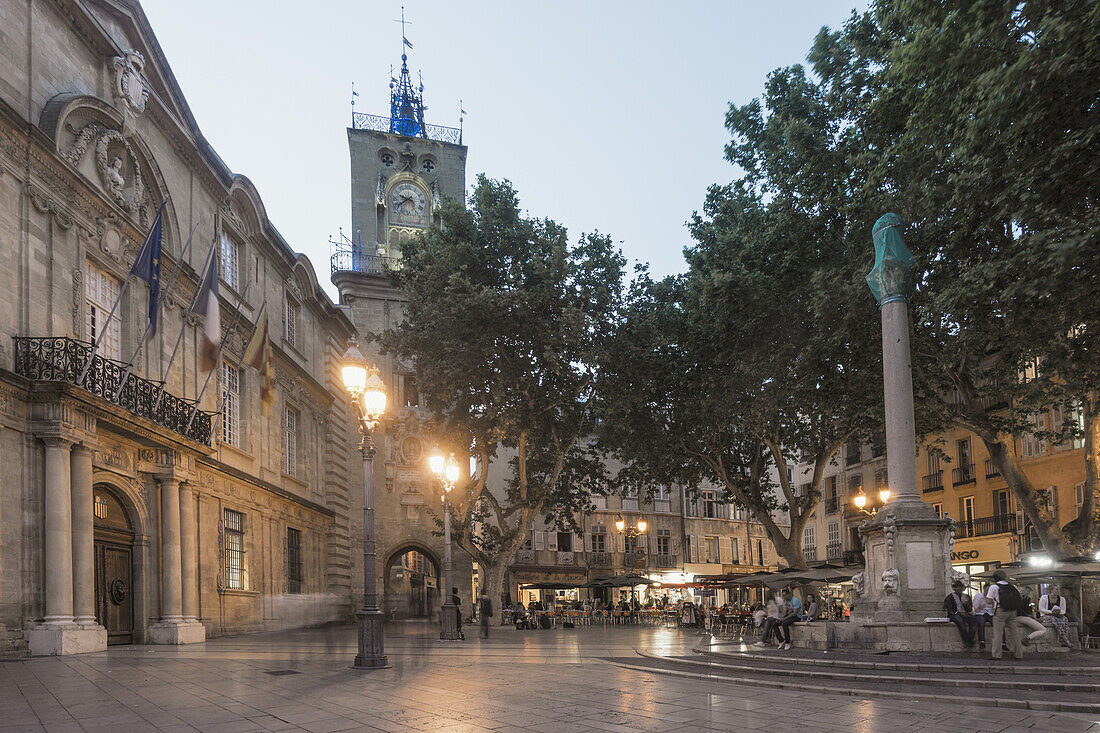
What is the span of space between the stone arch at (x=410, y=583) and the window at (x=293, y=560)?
27.2 feet

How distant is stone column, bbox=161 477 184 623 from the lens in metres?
22.1

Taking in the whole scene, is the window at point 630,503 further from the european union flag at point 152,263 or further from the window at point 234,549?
the european union flag at point 152,263

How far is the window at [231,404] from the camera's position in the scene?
89.6ft

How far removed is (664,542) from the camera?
58094 millimetres

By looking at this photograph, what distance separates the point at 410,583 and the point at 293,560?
1225 inches

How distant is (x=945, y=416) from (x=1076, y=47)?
43.7ft

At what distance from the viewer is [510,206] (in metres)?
31.5

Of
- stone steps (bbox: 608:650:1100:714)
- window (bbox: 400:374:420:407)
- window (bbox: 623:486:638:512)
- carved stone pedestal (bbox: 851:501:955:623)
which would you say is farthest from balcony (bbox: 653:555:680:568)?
stone steps (bbox: 608:650:1100:714)

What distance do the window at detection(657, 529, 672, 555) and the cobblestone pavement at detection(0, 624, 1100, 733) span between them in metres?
42.1

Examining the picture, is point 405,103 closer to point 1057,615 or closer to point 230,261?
point 230,261

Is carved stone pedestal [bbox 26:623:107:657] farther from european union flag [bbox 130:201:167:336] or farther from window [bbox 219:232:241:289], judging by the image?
window [bbox 219:232:241:289]

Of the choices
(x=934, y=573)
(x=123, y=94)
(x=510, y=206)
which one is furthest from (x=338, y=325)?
(x=934, y=573)

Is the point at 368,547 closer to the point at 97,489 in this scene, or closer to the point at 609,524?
the point at 97,489

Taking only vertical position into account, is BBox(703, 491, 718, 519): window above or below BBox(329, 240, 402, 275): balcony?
below
